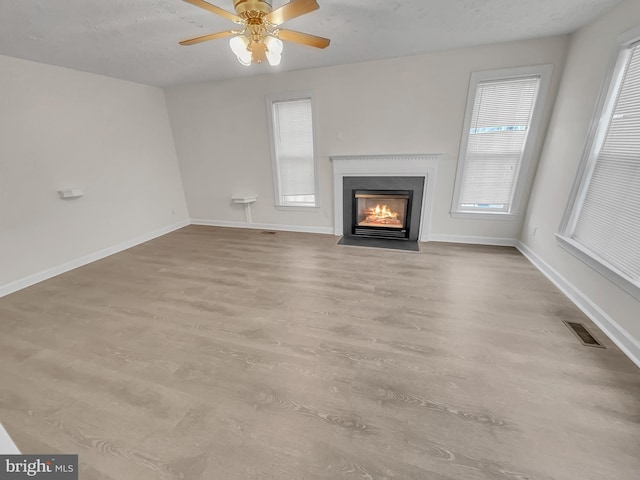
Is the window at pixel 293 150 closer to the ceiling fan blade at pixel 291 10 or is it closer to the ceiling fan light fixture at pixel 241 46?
the ceiling fan light fixture at pixel 241 46

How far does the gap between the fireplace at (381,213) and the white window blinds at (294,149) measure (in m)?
0.82

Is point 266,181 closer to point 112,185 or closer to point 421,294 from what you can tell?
point 112,185

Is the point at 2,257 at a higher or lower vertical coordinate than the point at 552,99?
lower

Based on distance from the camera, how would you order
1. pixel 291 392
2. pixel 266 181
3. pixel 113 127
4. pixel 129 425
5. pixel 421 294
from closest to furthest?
1. pixel 129 425
2. pixel 291 392
3. pixel 421 294
4. pixel 113 127
5. pixel 266 181

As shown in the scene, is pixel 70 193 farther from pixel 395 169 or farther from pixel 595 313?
pixel 595 313

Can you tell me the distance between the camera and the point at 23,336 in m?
2.10

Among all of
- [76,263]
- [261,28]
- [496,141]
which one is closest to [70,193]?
[76,263]

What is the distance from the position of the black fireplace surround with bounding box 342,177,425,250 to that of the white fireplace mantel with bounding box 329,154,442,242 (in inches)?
2.5

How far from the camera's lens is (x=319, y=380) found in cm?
161

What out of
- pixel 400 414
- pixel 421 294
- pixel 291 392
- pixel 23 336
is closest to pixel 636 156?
pixel 421 294

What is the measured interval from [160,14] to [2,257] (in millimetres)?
3074

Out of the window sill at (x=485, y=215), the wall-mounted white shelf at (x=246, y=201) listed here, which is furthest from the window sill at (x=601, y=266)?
the wall-mounted white shelf at (x=246, y=201)

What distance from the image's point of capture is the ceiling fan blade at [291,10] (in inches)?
55.3

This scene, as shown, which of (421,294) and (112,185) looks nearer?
(421,294)
